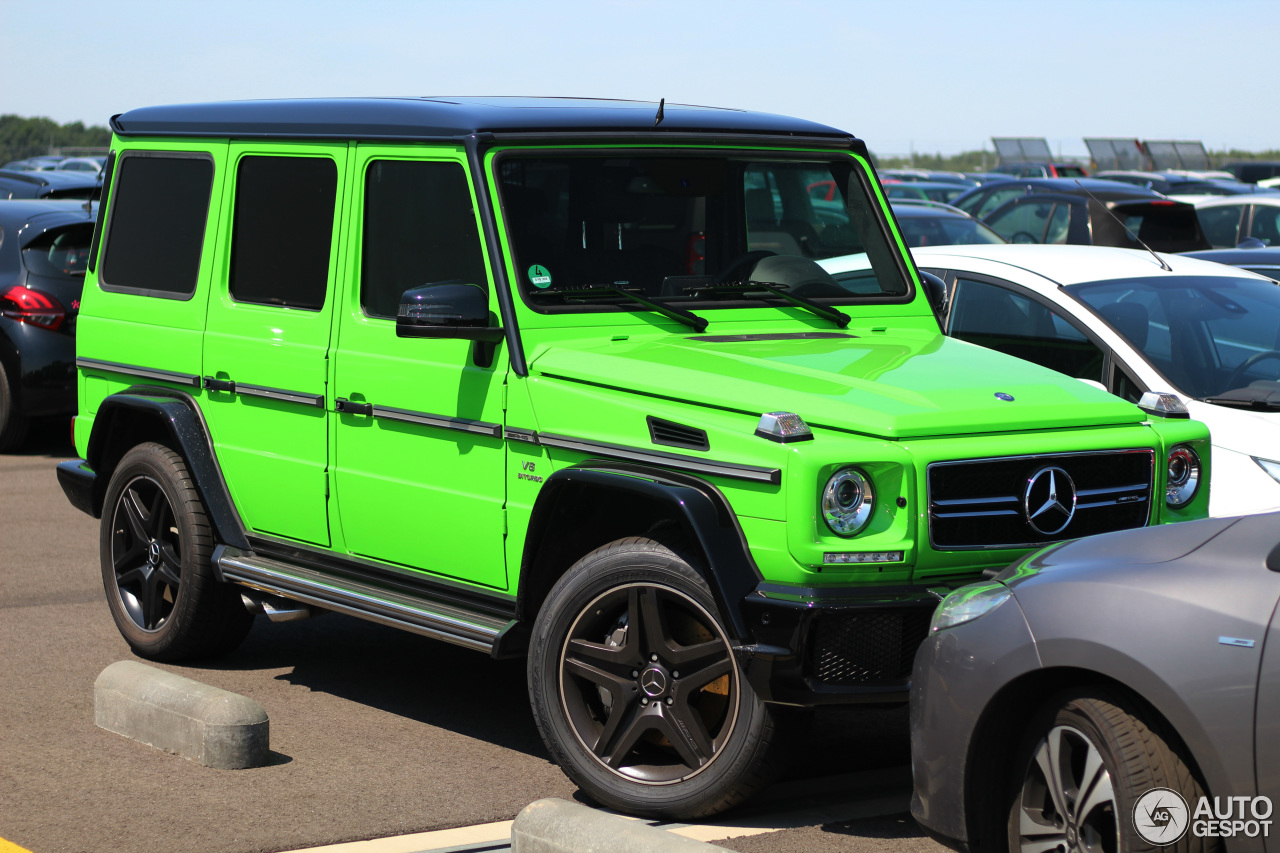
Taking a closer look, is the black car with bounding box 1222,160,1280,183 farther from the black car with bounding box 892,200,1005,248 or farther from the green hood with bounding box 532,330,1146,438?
the green hood with bounding box 532,330,1146,438

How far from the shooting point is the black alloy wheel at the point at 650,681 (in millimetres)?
4711

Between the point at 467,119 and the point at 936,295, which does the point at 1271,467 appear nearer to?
the point at 936,295

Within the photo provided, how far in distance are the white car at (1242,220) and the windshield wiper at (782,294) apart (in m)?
11.9

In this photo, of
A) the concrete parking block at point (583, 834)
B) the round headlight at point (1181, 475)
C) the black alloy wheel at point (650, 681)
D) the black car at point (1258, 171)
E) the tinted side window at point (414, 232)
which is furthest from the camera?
the black car at point (1258, 171)

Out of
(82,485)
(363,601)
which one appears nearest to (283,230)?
(363,601)

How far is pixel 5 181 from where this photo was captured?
→ 16.6 metres

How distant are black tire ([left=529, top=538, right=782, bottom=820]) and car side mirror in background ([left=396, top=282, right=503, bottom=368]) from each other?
865 mm

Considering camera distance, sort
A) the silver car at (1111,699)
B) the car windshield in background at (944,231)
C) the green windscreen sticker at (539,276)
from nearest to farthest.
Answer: the silver car at (1111,699)
the green windscreen sticker at (539,276)
the car windshield in background at (944,231)

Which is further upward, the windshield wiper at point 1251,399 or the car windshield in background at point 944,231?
the car windshield in background at point 944,231

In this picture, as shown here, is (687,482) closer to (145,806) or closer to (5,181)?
(145,806)

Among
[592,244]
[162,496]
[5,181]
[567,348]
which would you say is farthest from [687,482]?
[5,181]

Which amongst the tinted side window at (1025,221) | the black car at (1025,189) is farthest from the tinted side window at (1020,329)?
the tinted side window at (1025,221)

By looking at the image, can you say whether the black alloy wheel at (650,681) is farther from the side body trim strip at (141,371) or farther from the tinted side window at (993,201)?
the tinted side window at (993,201)

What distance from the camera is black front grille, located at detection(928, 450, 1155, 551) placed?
180 inches
